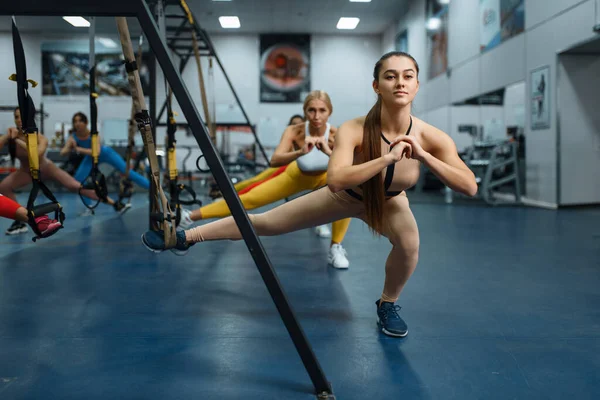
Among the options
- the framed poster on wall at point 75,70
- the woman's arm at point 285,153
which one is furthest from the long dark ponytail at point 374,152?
the framed poster on wall at point 75,70

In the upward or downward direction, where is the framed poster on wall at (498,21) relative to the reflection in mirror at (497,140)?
upward

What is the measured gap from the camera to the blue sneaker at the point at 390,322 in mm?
2092

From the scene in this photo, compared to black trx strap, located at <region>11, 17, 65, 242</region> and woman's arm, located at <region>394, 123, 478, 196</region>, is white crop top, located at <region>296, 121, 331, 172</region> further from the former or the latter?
black trx strap, located at <region>11, 17, 65, 242</region>

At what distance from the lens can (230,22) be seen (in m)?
13.9

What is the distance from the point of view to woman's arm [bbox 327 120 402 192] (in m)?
1.75

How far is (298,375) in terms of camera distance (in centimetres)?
172

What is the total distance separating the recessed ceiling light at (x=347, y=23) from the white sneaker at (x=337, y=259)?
442 inches

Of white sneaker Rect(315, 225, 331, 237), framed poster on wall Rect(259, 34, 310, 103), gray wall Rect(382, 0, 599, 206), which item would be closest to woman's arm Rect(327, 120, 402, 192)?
white sneaker Rect(315, 225, 331, 237)

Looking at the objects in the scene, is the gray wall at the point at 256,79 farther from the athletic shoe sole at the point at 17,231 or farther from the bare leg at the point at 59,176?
the athletic shoe sole at the point at 17,231

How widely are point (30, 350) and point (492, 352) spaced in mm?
1719

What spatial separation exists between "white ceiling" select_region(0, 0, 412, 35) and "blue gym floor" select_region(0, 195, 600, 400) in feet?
27.4

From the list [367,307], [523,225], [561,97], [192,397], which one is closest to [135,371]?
[192,397]

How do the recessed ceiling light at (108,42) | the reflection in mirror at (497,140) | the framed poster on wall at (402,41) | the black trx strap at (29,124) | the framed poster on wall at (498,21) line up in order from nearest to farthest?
the black trx strap at (29,124), the reflection in mirror at (497,140), the framed poster on wall at (498,21), the framed poster on wall at (402,41), the recessed ceiling light at (108,42)

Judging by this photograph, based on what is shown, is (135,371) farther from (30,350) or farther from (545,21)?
(545,21)
